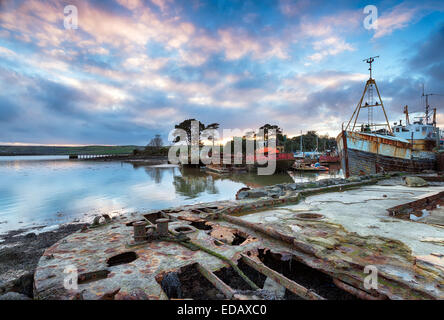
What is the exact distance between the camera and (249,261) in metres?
3.10

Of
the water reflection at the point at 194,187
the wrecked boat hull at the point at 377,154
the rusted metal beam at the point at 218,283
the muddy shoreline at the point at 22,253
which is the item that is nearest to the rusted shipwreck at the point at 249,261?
the rusted metal beam at the point at 218,283

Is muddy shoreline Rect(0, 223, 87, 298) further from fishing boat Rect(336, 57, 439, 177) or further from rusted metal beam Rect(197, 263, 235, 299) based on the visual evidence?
fishing boat Rect(336, 57, 439, 177)

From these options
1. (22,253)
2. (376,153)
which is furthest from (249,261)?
(376,153)

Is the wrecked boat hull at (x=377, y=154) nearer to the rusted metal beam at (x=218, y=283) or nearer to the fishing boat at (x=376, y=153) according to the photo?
the fishing boat at (x=376, y=153)

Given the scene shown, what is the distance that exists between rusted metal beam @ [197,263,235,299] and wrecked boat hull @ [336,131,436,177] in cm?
1633

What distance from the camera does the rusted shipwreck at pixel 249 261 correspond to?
2.40 metres

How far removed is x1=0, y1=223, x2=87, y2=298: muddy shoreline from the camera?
273 centimetres

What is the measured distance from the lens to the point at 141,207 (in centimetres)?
1183

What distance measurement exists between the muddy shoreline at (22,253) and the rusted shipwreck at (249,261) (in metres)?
0.25

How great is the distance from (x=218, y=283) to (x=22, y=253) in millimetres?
6145

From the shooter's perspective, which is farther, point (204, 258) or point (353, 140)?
point (353, 140)
